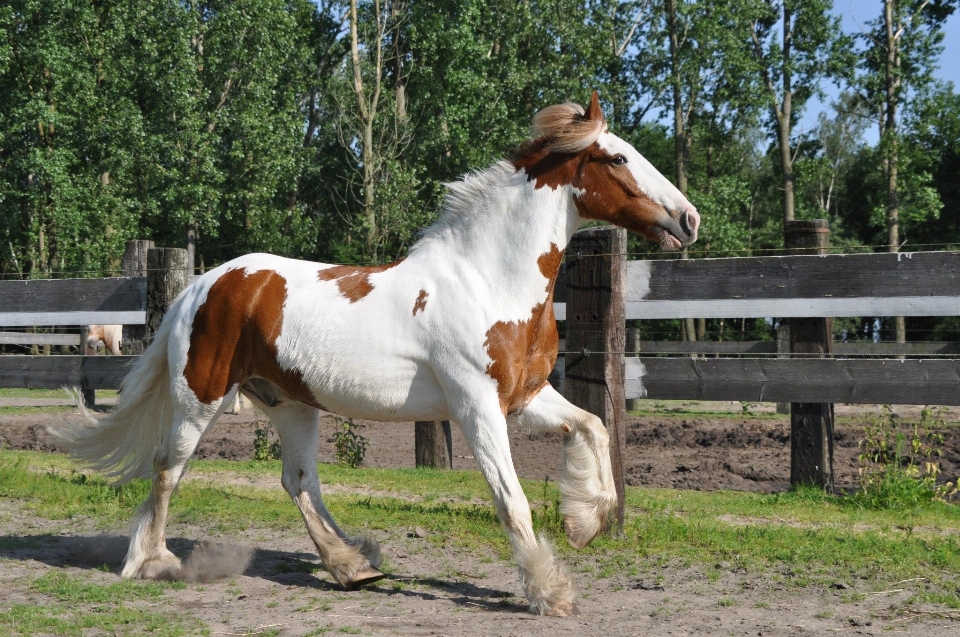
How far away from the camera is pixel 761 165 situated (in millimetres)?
46969

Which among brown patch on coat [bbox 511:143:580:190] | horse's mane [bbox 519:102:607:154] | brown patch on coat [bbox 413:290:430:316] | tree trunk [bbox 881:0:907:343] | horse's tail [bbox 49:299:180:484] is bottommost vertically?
horse's tail [bbox 49:299:180:484]

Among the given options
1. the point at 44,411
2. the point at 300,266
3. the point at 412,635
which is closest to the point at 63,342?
the point at 44,411

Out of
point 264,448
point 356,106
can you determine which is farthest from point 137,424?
point 356,106

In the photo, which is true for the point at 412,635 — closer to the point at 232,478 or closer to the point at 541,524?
the point at 541,524

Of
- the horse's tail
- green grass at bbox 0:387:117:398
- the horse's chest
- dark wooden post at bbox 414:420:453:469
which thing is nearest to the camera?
the horse's chest

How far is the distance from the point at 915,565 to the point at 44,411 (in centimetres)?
1309

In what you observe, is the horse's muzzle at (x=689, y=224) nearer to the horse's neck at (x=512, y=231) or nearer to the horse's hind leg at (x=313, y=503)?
the horse's neck at (x=512, y=231)

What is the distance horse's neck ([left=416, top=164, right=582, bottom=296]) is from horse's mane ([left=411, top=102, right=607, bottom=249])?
16mm

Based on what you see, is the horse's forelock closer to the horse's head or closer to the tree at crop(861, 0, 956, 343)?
the horse's head

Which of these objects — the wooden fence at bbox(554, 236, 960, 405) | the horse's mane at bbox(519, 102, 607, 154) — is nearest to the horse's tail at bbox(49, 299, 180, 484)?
the horse's mane at bbox(519, 102, 607, 154)

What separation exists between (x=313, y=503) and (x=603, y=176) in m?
2.32

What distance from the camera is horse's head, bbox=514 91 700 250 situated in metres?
4.62

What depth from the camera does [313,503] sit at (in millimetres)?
5250

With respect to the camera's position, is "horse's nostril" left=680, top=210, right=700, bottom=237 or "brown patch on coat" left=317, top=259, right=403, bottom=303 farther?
"brown patch on coat" left=317, top=259, right=403, bottom=303
